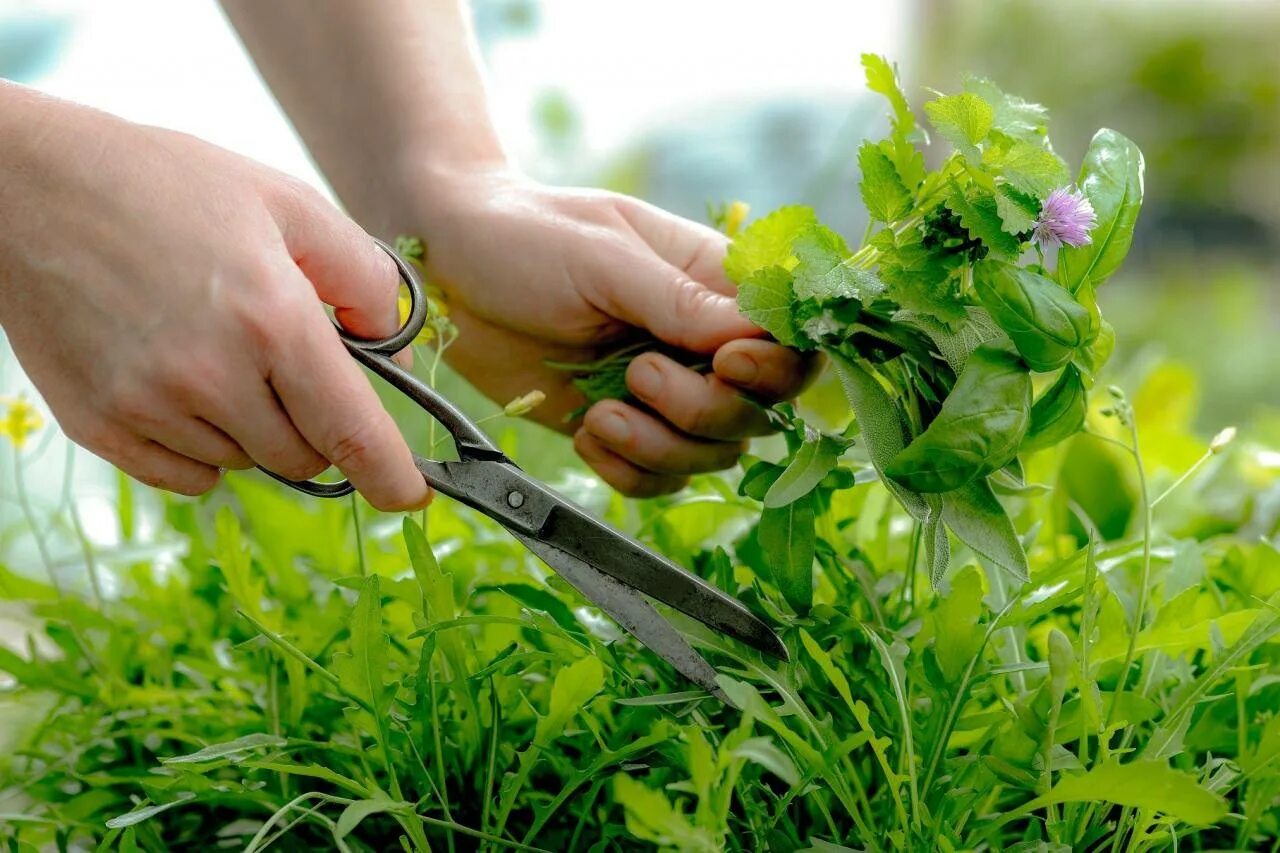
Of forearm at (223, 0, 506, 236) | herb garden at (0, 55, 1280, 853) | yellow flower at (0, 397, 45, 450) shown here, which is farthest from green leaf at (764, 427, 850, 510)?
yellow flower at (0, 397, 45, 450)

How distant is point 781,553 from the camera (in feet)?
1.56

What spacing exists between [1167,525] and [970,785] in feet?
1.31

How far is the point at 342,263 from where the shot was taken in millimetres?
489

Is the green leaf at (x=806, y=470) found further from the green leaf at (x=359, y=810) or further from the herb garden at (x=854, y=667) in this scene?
the green leaf at (x=359, y=810)

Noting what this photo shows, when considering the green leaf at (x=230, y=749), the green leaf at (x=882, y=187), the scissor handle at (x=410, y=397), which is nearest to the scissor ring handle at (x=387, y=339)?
the scissor handle at (x=410, y=397)

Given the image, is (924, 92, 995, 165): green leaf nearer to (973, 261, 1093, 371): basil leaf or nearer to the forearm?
(973, 261, 1093, 371): basil leaf

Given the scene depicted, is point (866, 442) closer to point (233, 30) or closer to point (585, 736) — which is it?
point (585, 736)

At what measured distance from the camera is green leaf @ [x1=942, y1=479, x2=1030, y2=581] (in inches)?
17.1

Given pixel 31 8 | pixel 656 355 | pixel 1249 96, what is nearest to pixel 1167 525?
pixel 656 355

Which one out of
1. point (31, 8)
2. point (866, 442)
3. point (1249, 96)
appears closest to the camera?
point (866, 442)

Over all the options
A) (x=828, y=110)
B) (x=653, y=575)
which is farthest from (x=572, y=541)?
(x=828, y=110)

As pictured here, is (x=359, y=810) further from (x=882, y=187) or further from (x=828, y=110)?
(x=828, y=110)

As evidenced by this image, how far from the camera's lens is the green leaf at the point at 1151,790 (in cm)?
36

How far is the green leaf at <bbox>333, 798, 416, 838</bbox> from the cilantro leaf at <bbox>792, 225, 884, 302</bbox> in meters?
0.25
